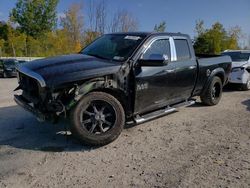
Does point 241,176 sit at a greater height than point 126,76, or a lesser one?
lesser

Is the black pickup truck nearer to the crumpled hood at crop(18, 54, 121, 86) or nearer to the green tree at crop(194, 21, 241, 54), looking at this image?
the crumpled hood at crop(18, 54, 121, 86)

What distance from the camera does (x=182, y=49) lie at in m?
6.06

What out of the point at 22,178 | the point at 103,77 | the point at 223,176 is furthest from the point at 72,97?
the point at 223,176

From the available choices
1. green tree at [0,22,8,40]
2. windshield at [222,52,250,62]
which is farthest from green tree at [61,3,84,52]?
windshield at [222,52,250,62]

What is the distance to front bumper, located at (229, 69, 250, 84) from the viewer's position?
9.84 meters

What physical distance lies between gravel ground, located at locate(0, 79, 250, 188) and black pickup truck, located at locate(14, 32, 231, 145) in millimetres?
355

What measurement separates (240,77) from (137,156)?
7.02 meters

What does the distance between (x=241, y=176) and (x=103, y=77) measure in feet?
7.91

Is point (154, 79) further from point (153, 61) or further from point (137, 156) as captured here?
point (137, 156)

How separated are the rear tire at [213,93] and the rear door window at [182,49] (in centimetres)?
135

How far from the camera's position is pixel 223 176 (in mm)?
3572

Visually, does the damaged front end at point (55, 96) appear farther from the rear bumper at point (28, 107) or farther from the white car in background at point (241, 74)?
the white car in background at point (241, 74)

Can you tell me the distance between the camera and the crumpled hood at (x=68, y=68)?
13.4 feet

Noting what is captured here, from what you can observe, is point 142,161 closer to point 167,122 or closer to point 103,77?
point 103,77
